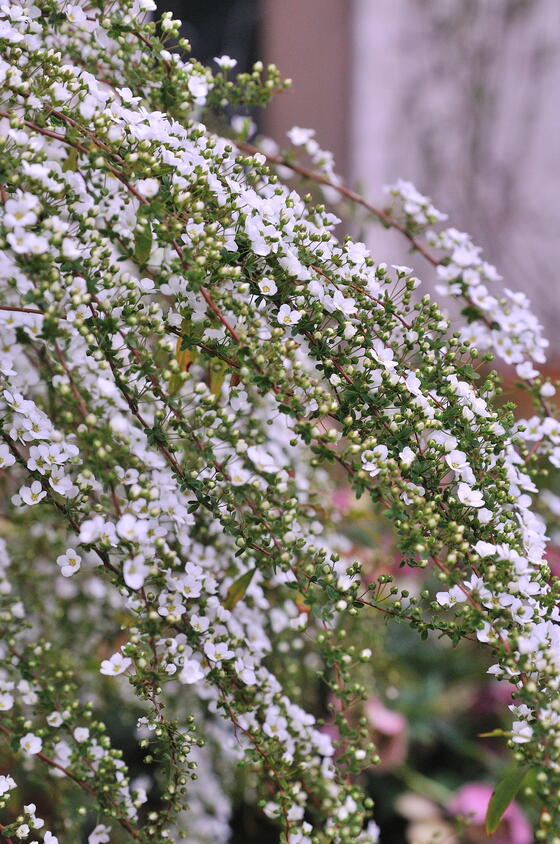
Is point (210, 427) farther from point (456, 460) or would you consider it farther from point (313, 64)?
point (313, 64)

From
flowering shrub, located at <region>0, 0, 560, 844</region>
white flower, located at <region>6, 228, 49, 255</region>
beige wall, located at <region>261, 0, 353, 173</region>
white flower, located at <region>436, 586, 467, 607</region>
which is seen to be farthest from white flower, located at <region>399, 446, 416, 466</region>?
beige wall, located at <region>261, 0, 353, 173</region>

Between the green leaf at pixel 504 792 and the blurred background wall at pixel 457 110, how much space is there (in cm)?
247

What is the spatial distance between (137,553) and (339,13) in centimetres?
290

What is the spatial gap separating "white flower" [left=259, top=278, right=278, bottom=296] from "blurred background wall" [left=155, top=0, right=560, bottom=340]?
2.35m

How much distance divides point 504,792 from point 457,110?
3093mm

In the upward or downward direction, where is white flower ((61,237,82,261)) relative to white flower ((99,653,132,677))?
upward

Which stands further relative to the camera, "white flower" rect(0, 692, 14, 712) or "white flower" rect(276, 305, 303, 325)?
"white flower" rect(0, 692, 14, 712)

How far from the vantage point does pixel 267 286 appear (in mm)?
674

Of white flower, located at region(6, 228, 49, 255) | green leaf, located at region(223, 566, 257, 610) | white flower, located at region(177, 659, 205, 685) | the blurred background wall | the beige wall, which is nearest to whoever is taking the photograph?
white flower, located at region(6, 228, 49, 255)

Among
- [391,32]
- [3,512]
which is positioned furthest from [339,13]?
[3,512]

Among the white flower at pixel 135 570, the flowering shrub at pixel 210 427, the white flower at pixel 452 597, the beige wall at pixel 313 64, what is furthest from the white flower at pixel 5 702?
the beige wall at pixel 313 64

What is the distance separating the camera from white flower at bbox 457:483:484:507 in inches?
25.9

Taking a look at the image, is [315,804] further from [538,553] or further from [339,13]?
[339,13]

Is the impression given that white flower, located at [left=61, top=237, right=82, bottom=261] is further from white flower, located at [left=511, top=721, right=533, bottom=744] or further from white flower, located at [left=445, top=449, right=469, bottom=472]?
white flower, located at [left=511, top=721, right=533, bottom=744]
